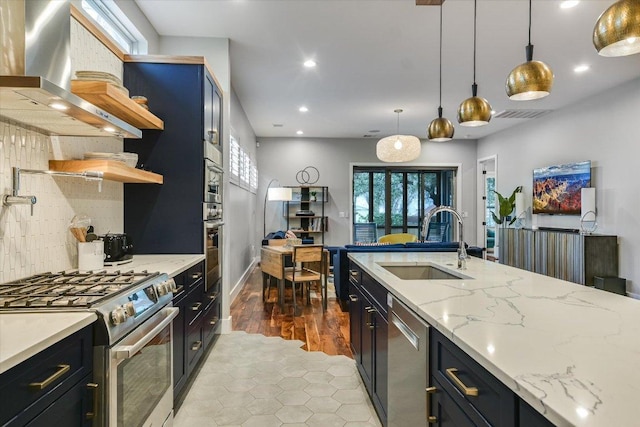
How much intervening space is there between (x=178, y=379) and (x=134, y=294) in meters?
0.92

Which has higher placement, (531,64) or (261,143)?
(261,143)

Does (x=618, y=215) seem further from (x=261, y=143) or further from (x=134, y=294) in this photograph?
(x=261, y=143)

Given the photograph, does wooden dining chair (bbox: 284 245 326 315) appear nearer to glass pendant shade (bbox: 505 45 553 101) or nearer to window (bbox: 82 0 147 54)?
window (bbox: 82 0 147 54)

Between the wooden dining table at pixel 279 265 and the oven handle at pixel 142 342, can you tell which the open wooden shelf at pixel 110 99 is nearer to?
the oven handle at pixel 142 342

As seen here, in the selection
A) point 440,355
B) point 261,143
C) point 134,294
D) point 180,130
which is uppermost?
point 261,143

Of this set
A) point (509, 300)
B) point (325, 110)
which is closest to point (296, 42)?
point (325, 110)

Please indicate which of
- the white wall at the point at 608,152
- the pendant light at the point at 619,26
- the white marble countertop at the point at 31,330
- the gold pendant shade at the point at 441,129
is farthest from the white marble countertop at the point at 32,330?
the white wall at the point at 608,152

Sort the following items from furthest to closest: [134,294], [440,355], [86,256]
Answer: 1. [86,256]
2. [134,294]
3. [440,355]

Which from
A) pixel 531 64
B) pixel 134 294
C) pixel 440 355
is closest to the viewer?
pixel 440 355

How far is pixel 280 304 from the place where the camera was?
15.7ft

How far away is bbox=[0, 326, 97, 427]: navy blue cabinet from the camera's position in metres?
0.92

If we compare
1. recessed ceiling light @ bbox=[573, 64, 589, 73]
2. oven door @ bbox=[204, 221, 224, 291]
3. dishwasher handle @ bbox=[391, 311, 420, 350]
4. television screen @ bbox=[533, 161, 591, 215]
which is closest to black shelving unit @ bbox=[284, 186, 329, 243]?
television screen @ bbox=[533, 161, 591, 215]

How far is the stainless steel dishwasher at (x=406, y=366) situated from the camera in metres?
1.35

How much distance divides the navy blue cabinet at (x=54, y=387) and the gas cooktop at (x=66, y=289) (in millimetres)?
175
